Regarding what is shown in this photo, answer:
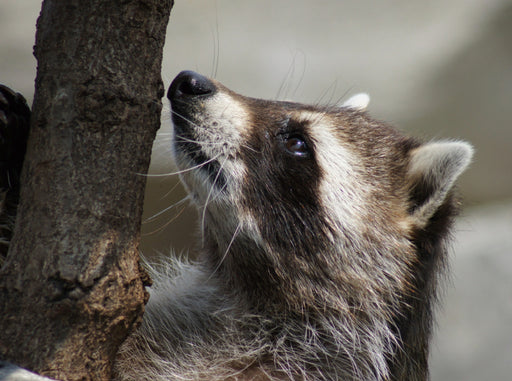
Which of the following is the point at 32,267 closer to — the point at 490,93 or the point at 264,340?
the point at 264,340

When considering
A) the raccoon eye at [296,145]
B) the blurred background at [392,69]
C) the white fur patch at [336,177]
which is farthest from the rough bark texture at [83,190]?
the blurred background at [392,69]

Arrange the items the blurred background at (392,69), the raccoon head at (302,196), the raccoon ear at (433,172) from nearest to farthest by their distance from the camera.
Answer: the raccoon head at (302,196)
the raccoon ear at (433,172)
the blurred background at (392,69)

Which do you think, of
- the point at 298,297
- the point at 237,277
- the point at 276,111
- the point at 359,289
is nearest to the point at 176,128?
the point at 276,111

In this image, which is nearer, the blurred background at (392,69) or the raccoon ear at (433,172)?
the raccoon ear at (433,172)

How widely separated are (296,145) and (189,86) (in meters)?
0.56

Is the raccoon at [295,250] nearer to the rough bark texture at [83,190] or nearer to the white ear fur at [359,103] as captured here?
the rough bark texture at [83,190]

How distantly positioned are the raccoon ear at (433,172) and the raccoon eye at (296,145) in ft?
1.95

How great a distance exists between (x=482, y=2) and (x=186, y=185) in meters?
4.78

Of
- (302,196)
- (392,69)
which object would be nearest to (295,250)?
(302,196)

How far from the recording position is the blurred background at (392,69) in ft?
19.0

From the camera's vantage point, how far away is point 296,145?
2.70m

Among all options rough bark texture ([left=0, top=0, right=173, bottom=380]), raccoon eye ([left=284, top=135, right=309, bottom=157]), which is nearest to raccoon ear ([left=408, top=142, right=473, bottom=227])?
raccoon eye ([left=284, top=135, right=309, bottom=157])

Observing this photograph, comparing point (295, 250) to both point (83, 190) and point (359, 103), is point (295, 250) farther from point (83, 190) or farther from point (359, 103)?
point (359, 103)

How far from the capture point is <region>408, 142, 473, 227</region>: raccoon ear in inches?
104
